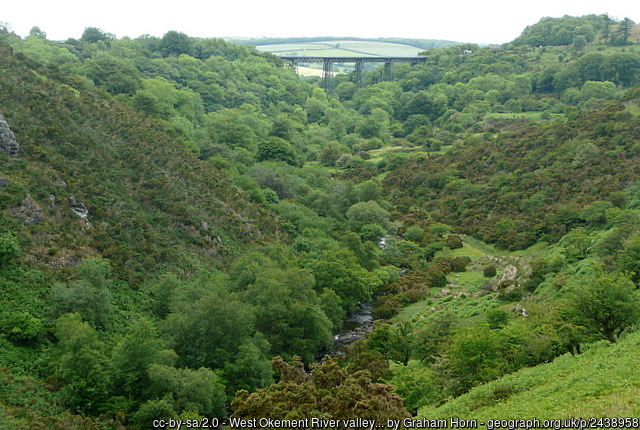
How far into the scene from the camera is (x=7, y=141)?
49.0m

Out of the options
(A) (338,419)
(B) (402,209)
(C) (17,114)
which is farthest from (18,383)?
(B) (402,209)

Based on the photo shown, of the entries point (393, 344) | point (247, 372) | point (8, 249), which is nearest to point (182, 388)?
point (247, 372)

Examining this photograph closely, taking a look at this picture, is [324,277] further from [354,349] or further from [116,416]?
[116,416]

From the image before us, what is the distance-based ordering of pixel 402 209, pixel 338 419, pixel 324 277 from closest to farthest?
pixel 338 419 → pixel 324 277 → pixel 402 209

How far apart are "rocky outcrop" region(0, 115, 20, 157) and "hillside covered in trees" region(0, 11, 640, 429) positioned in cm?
15

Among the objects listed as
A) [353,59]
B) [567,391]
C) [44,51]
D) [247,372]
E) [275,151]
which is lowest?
[247,372]

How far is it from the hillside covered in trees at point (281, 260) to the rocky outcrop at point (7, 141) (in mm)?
155

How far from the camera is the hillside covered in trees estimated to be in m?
30.0

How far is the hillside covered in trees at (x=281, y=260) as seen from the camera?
29969mm

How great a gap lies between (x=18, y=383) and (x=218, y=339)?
1119 cm

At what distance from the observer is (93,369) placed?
32.2 meters

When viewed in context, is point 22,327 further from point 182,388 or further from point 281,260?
point 281,260

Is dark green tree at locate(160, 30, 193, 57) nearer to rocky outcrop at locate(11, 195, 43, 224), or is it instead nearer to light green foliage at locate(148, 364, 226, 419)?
rocky outcrop at locate(11, 195, 43, 224)

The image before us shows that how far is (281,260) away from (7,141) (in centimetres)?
2374
